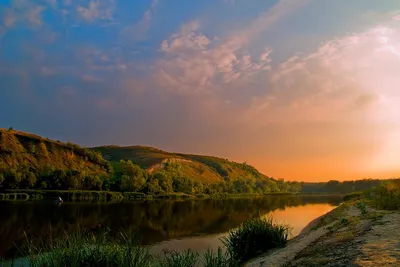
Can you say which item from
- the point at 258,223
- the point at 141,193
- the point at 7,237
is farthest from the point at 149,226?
the point at 141,193

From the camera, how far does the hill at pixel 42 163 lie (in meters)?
127

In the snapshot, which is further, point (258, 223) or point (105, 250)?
point (258, 223)

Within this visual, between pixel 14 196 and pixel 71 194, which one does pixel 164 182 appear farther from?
pixel 14 196

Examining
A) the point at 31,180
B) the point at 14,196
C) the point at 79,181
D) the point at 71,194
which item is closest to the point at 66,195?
the point at 71,194

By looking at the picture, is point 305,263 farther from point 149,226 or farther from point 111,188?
point 111,188

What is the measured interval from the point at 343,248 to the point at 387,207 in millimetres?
16755

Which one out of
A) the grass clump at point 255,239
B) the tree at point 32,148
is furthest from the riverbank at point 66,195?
the grass clump at point 255,239

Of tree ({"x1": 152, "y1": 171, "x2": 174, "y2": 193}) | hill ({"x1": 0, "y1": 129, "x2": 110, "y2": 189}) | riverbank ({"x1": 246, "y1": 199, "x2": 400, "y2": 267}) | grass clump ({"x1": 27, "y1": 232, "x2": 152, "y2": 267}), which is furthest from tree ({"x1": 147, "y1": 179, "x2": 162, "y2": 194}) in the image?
grass clump ({"x1": 27, "y1": 232, "x2": 152, "y2": 267})

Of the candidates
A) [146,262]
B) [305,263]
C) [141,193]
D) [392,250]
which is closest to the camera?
[146,262]

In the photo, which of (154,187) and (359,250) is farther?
(154,187)

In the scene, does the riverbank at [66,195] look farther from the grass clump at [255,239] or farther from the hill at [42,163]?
the grass clump at [255,239]

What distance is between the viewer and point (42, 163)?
535 ft

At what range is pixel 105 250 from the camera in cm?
1361

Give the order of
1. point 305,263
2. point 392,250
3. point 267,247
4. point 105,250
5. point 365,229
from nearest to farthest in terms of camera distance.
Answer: point 105,250
point 392,250
point 305,263
point 365,229
point 267,247
